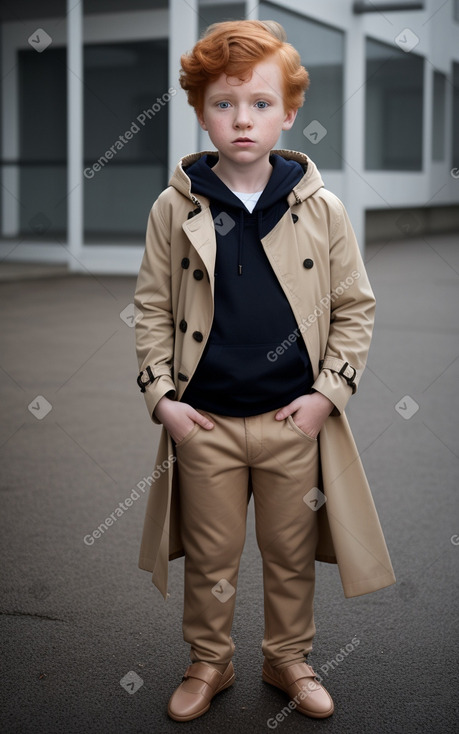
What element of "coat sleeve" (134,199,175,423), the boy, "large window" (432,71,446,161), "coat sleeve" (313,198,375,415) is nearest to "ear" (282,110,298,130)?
the boy

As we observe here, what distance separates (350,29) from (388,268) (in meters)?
4.72

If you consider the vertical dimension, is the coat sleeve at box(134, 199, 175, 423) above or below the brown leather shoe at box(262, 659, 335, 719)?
above

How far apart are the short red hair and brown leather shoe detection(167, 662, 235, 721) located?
1.47 m

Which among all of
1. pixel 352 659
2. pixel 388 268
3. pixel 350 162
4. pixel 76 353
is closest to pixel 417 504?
pixel 352 659

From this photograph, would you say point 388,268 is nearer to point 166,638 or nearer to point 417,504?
point 417,504

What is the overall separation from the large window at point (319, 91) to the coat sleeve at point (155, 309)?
12.0 metres

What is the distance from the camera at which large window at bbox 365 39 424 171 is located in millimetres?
18531

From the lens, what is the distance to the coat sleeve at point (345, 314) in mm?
2373

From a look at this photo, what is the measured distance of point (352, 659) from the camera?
110 inches

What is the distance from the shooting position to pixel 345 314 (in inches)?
95.0

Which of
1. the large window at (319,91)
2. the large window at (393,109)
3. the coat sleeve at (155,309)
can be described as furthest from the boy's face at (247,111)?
the large window at (393,109)

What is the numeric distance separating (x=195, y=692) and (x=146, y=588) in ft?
2.84

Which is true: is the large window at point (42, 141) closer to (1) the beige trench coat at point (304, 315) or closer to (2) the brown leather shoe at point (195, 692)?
(1) the beige trench coat at point (304, 315)
